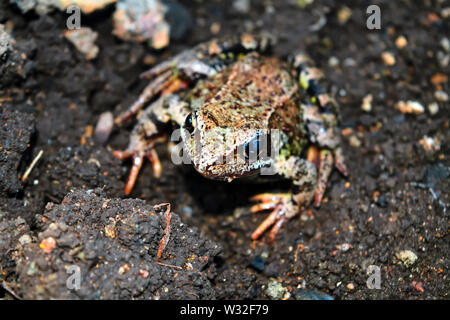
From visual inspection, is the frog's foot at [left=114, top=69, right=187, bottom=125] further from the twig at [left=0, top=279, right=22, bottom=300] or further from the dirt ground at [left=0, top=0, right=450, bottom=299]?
the twig at [left=0, top=279, right=22, bottom=300]

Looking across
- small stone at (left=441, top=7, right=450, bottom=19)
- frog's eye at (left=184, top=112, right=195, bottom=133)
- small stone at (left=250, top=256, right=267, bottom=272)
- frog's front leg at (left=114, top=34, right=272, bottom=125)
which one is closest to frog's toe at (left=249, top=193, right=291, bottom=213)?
small stone at (left=250, top=256, right=267, bottom=272)

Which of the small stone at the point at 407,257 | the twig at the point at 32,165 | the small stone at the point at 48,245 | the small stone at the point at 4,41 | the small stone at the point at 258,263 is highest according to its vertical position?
the small stone at the point at 4,41

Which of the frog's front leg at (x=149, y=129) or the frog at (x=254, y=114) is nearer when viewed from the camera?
the frog at (x=254, y=114)

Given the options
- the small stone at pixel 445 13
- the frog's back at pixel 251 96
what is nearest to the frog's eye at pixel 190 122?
the frog's back at pixel 251 96

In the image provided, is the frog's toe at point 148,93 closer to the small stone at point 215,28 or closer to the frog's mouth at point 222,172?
the small stone at point 215,28

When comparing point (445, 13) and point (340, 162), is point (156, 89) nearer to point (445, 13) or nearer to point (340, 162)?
point (340, 162)
